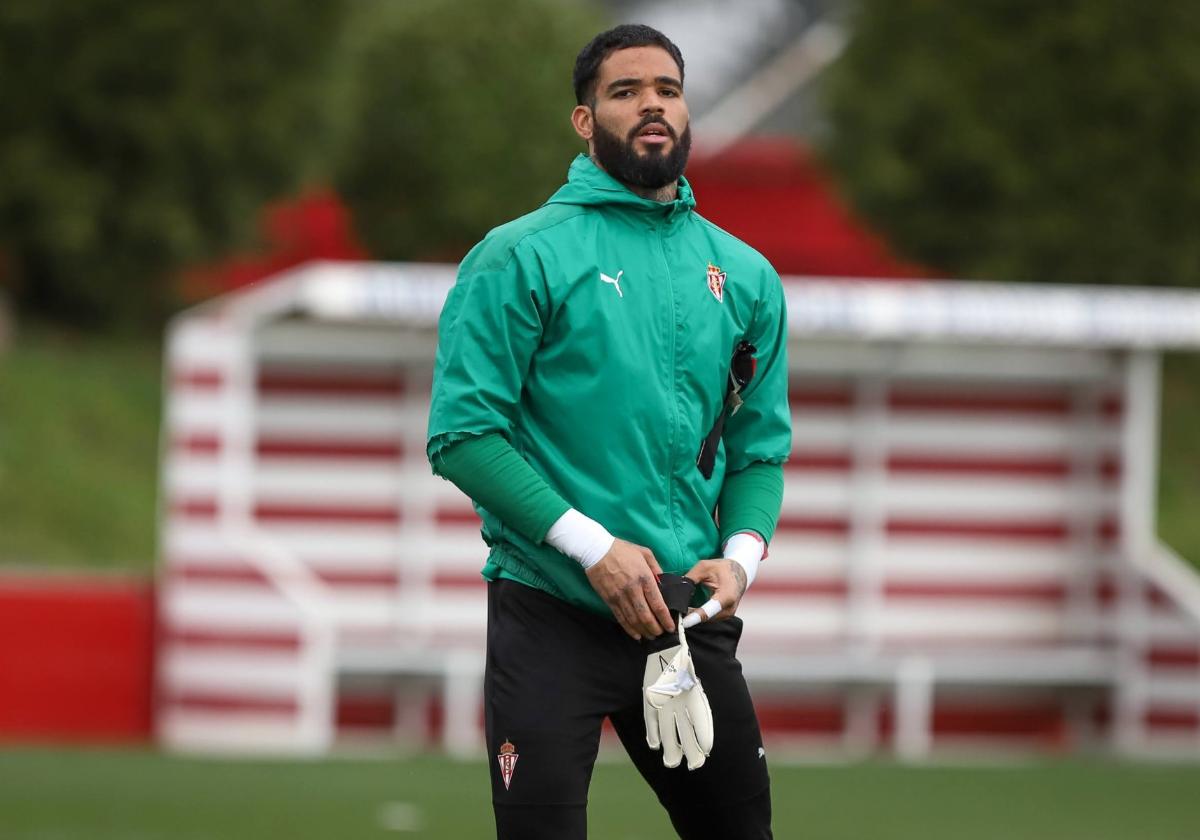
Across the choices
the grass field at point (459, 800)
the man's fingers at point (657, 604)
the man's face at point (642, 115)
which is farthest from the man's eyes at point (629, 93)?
the grass field at point (459, 800)

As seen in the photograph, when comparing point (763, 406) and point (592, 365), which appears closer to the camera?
point (592, 365)

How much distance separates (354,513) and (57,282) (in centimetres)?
1552

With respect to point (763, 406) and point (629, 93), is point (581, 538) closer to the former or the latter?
point (763, 406)

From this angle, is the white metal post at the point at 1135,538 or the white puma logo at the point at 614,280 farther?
the white metal post at the point at 1135,538

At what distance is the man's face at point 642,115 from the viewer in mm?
4617

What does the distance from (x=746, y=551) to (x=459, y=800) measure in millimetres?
6277

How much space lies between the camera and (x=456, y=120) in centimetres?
3142

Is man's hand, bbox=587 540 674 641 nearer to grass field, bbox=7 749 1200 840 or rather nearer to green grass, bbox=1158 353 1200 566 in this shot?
grass field, bbox=7 749 1200 840

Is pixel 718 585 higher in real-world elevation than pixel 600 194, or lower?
lower

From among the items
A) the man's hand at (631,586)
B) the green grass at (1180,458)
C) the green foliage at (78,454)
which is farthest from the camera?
the green grass at (1180,458)

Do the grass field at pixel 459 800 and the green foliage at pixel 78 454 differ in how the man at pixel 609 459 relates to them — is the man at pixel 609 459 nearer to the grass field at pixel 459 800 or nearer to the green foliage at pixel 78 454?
the grass field at pixel 459 800

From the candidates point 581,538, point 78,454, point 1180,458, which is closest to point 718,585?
point 581,538

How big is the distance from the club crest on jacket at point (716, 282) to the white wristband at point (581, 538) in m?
0.53

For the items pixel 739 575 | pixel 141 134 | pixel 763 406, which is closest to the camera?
pixel 739 575
